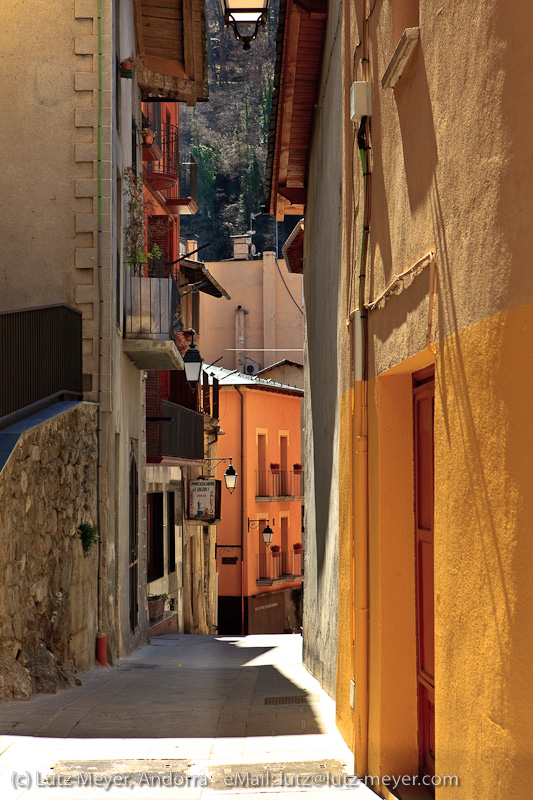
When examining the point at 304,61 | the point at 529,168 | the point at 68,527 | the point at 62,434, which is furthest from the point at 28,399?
the point at 529,168

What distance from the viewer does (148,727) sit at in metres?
6.84

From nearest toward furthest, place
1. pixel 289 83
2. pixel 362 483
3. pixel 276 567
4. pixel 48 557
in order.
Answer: pixel 362 483
pixel 48 557
pixel 289 83
pixel 276 567

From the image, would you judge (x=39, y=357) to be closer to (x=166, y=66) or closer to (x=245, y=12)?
(x=245, y=12)

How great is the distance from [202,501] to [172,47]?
1157cm

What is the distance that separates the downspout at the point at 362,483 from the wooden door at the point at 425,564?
18.7 inches

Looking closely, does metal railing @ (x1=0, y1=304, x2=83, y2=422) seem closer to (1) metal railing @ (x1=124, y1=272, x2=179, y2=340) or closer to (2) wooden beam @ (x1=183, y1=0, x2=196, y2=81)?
(1) metal railing @ (x1=124, y1=272, x2=179, y2=340)

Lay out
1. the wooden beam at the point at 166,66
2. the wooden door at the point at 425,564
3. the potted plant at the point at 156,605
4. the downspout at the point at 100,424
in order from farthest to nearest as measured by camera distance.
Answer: the potted plant at the point at 156,605
the wooden beam at the point at 166,66
the downspout at the point at 100,424
the wooden door at the point at 425,564

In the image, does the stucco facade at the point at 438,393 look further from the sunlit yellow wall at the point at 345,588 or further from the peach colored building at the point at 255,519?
the peach colored building at the point at 255,519

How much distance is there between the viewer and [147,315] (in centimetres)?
1423

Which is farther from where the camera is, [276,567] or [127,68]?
[276,567]

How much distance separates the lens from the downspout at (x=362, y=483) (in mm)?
5574

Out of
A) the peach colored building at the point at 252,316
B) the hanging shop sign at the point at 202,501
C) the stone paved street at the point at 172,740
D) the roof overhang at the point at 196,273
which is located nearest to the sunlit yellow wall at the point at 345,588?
the stone paved street at the point at 172,740

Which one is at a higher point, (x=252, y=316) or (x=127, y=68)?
(x=252, y=316)

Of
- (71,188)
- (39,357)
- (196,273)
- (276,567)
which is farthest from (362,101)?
(276,567)
